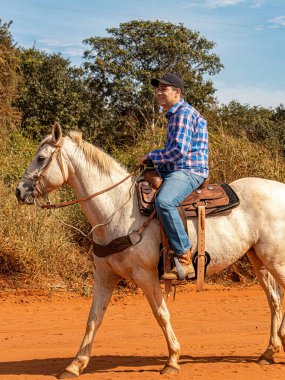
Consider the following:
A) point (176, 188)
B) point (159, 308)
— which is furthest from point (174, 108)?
point (159, 308)

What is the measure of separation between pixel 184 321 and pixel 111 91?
28.0m

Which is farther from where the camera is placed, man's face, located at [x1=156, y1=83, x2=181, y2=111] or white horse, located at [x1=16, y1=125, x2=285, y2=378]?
man's face, located at [x1=156, y1=83, x2=181, y2=111]

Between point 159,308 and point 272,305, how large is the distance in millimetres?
1523

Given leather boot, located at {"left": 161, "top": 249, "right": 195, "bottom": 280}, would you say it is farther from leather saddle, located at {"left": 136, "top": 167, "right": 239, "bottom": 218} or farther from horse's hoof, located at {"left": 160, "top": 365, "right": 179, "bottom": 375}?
horse's hoof, located at {"left": 160, "top": 365, "right": 179, "bottom": 375}

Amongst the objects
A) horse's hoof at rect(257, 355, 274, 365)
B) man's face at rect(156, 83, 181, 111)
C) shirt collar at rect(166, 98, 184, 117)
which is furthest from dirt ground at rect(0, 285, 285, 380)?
man's face at rect(156, 83, 181, 111)

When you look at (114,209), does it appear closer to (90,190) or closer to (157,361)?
(90,190)

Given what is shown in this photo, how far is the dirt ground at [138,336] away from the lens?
625 cm

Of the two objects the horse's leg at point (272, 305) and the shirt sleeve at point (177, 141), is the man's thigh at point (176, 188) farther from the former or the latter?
the horse's leg at point (272, 305)

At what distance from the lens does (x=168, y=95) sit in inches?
241

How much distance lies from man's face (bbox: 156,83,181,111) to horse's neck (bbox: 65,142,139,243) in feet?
3.04

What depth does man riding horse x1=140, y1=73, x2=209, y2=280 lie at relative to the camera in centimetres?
578

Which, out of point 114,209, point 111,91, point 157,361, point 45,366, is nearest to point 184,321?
point 157,361

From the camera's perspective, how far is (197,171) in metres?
6.14

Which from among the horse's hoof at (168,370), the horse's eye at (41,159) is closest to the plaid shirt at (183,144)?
the horse's eye at (41,159)
